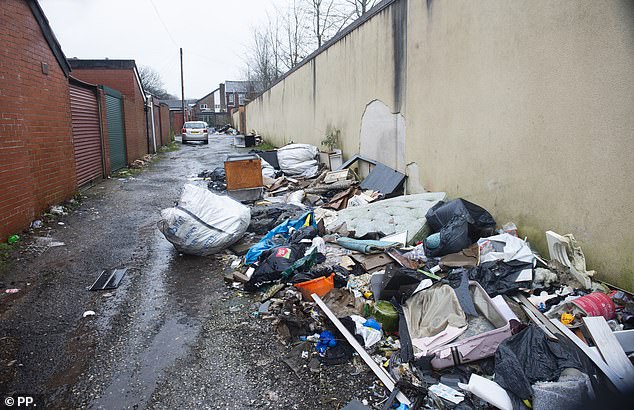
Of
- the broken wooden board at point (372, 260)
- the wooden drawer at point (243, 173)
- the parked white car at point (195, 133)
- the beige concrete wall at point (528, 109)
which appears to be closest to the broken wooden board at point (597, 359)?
the beige concrete wall at point (528, 109)

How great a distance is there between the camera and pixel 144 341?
3.29 m

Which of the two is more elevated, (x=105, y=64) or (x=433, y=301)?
(x=105, y=64)

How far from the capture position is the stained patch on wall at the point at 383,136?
7.06 m

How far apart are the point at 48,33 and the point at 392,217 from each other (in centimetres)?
665

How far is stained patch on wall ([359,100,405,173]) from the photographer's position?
7.06 meters

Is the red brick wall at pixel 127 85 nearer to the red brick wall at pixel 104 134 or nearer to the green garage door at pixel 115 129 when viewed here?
the green garage door at pixel 115 129

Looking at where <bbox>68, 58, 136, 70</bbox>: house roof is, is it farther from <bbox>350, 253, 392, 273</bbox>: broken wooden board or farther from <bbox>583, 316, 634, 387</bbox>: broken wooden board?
<bbox>583, 316, 634, 387</bbox>: broken wooden board

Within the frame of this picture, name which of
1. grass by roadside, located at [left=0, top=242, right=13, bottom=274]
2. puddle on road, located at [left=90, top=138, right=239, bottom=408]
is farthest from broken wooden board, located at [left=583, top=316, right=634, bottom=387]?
grass by roadside, located at [left=0, top=242, right=13, bottom=274]

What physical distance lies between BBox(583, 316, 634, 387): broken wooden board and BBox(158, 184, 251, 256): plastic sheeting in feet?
12.7

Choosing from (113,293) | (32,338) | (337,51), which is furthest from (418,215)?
(337,51)

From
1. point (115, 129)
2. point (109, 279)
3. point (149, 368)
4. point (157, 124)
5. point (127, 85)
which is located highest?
point (127, 85)

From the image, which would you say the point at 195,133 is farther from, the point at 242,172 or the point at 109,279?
the point at 109,279

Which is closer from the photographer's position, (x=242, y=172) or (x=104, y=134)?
(x=242, y=172)

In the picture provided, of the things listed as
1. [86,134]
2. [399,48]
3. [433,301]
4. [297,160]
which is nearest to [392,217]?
[433,301]
